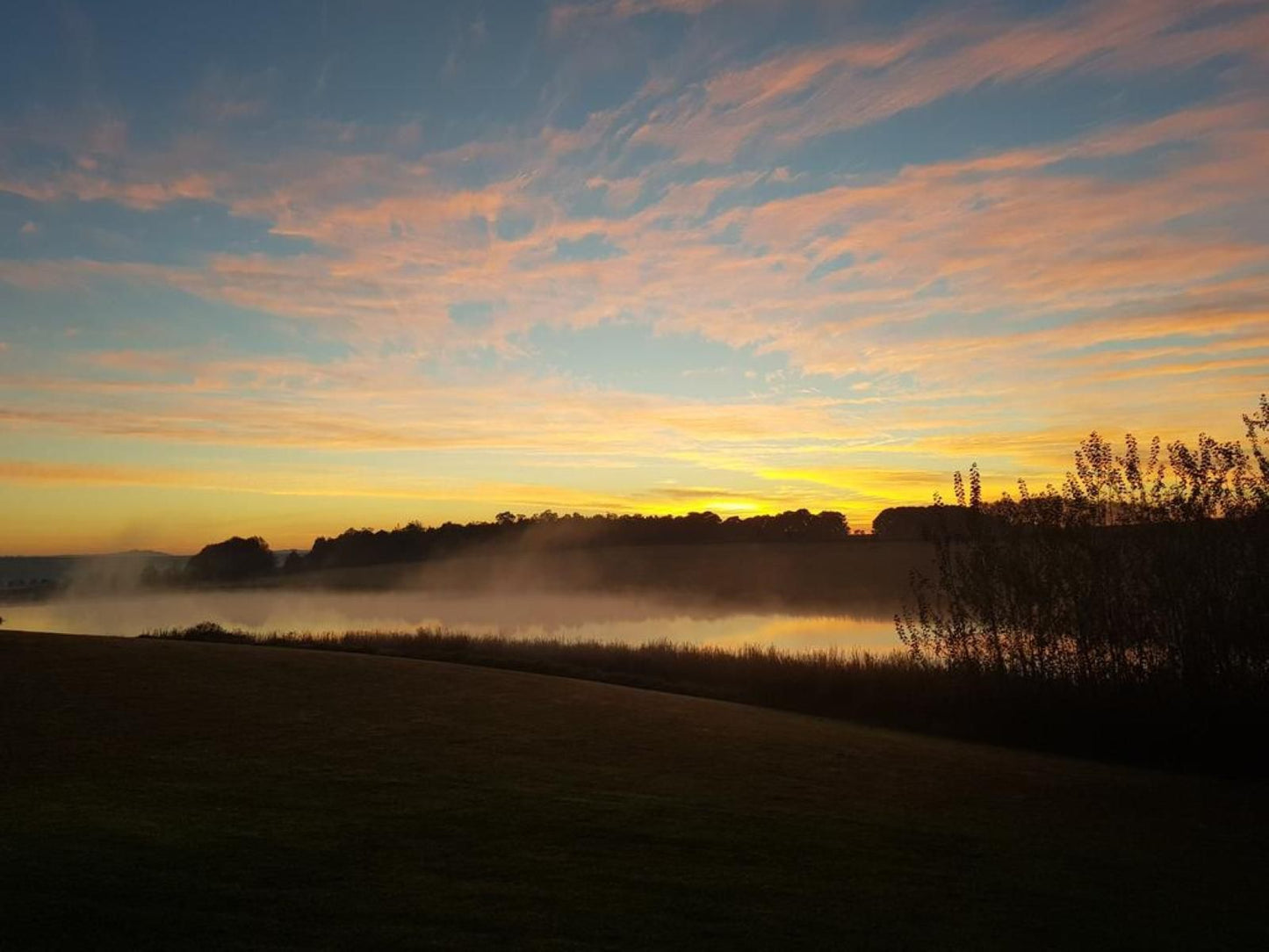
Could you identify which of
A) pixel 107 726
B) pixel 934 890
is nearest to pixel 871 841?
pixel 934 890

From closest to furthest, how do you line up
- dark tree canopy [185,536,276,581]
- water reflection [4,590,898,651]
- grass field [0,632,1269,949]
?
grass field [0,632,1269,949]
water reflection [4,590,898,651]
dark tree canopy [185,536,276,581]

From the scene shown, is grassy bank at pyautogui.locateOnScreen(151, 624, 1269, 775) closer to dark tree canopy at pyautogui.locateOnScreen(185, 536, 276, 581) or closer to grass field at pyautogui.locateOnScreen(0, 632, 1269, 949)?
grass field at pyautogui.locateOnScreen(0, 632, 1269, 949)

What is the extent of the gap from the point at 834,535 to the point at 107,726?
82.5 meters

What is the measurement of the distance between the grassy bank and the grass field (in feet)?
8.60

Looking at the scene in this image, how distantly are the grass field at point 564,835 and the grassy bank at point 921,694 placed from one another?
2.62m

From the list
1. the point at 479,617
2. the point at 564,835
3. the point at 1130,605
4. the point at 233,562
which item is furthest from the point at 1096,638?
the point at 233,562

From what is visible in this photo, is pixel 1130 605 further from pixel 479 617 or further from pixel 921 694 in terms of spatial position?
pixel 479 617

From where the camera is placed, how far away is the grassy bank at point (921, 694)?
14.5m

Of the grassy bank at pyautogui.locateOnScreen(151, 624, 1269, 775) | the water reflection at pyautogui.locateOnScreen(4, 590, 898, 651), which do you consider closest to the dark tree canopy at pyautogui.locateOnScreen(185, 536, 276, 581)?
the water reflection at pyautogui.locateOnScreen(4, 590, 898, 651)

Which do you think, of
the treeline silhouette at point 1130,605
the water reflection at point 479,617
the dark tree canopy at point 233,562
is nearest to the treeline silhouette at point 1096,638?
the treeline silhouette at point 1130,605

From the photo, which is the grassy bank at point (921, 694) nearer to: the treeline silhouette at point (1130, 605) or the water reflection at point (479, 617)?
the treeline silhouette at point (1130, 605)

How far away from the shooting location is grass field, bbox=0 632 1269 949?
205 inches

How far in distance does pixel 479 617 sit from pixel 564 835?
55.0 meters

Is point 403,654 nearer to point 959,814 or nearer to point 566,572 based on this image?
point 959,814
